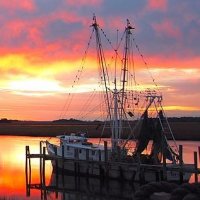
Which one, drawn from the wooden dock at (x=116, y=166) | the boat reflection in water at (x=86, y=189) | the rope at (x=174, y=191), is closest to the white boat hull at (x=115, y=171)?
the wooden dock at (x=116, y=166)

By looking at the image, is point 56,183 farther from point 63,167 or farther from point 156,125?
point 156,125

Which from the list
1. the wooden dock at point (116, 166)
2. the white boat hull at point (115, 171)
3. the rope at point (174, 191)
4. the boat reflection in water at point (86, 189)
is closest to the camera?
the rope at point (174, 191)

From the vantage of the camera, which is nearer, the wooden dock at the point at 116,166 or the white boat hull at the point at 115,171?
the wooden dock at the point at 116,166

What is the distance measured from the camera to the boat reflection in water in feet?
112

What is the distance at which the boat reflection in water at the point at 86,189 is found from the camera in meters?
34.0

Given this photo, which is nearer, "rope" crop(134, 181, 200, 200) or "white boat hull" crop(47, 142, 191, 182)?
"rope" crop(134, 181, 200, 200)

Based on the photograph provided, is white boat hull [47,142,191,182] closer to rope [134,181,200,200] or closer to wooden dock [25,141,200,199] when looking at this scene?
wooden dock [25,141,200,199]

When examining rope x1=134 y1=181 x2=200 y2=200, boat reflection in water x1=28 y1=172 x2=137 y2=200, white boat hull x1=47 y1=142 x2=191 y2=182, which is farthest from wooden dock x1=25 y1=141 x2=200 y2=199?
rope x1=134 y1=181 x2=200 y2=200

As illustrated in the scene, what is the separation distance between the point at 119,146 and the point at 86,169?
15.2 ft

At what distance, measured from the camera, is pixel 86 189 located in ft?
123

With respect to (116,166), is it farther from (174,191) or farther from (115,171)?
(174,191)

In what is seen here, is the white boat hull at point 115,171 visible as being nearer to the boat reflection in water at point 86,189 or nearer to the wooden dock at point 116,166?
the wooden dock at point 116,166

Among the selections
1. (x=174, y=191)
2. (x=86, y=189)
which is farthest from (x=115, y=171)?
(x=174, y=191)

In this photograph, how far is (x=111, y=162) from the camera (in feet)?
126
